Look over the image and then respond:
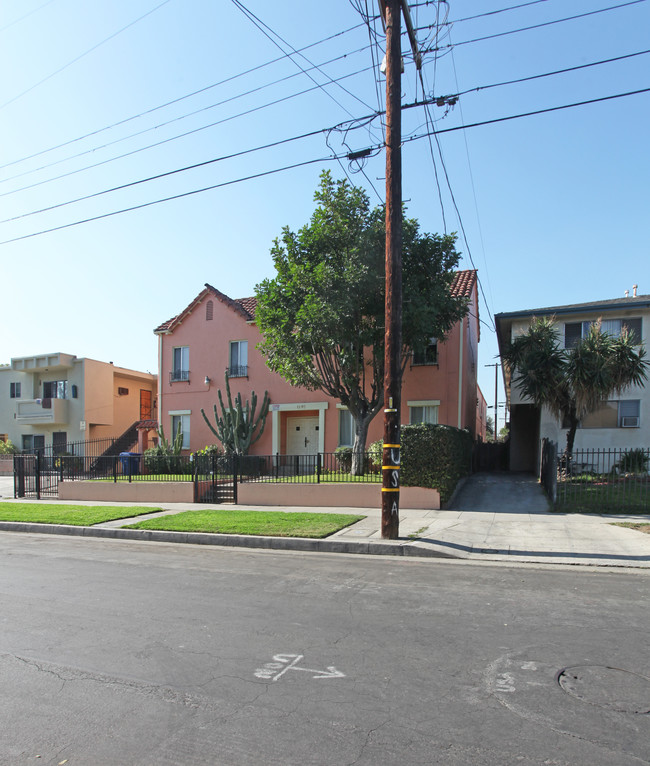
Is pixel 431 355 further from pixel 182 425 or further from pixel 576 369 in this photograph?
pixel 182 425

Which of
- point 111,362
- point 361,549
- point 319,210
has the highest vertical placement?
point 319,210

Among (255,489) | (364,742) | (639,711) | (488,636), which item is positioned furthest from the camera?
(255,489)

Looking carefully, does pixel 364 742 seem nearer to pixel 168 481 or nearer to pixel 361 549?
pixel 361 549

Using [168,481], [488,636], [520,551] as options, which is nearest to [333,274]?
[168,481]

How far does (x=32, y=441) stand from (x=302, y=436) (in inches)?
839

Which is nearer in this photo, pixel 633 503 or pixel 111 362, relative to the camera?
pixel 633 503

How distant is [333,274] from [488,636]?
477 inches

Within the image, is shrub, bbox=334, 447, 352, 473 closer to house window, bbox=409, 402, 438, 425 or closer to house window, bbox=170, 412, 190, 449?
house window, bbox=409, 402, 438, 425

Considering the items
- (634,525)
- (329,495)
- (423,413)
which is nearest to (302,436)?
(423,413)

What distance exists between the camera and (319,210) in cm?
1714

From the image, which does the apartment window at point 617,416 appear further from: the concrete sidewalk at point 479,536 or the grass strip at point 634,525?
the grass strip at point 634,525

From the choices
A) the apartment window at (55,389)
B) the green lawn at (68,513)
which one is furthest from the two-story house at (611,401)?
the apartment window at (55,389)

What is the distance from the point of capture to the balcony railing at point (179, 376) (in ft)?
80.7

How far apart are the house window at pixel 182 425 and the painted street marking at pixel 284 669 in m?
20.4
